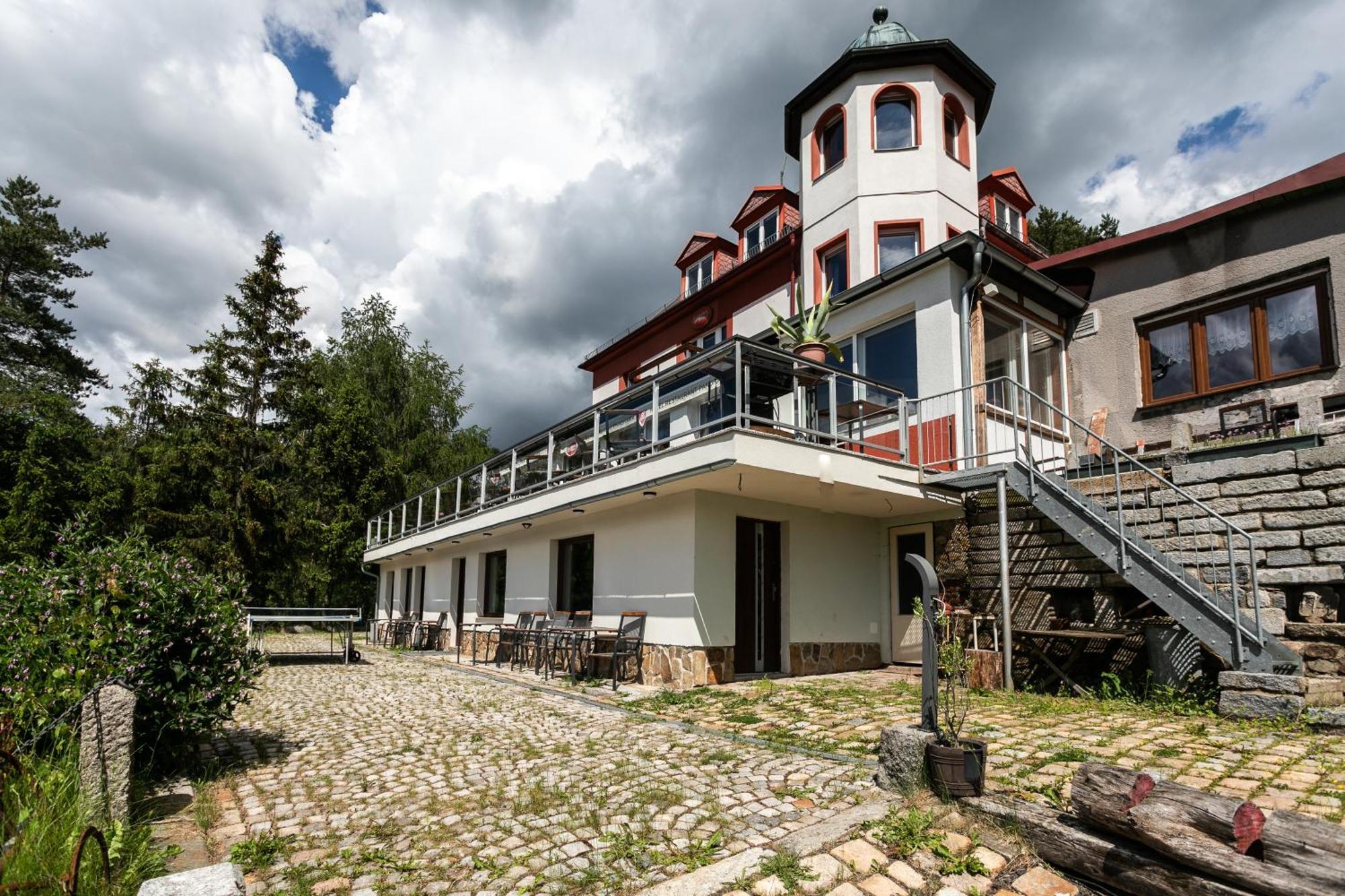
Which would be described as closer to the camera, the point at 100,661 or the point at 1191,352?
the point at 100,661

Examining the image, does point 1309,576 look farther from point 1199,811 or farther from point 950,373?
point 1199,811

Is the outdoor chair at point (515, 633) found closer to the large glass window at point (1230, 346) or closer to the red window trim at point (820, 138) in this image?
the red window trim at point (820, 138)

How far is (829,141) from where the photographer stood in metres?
15.5

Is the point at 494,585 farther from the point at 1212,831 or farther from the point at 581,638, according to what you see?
the point at 1212,831

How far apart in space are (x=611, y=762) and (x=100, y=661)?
3.32 meters

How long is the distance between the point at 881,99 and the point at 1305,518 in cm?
1098

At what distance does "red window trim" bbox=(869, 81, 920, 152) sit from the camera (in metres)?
14.4

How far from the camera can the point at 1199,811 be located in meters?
2.82

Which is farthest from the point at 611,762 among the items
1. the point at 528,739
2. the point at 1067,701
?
the point at 1067,701

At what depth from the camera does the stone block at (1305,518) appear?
6914 millimetres

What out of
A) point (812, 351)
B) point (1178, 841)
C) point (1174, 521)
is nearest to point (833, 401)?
point (812, 351)

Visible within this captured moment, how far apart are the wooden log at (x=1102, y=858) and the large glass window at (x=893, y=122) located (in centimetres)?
1369

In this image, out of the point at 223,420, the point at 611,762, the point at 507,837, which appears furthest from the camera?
the point at 223,420

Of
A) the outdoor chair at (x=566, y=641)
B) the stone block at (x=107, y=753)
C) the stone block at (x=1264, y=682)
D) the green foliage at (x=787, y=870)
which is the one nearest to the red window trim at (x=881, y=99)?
the outdoor chair at (x=566, y=641)
